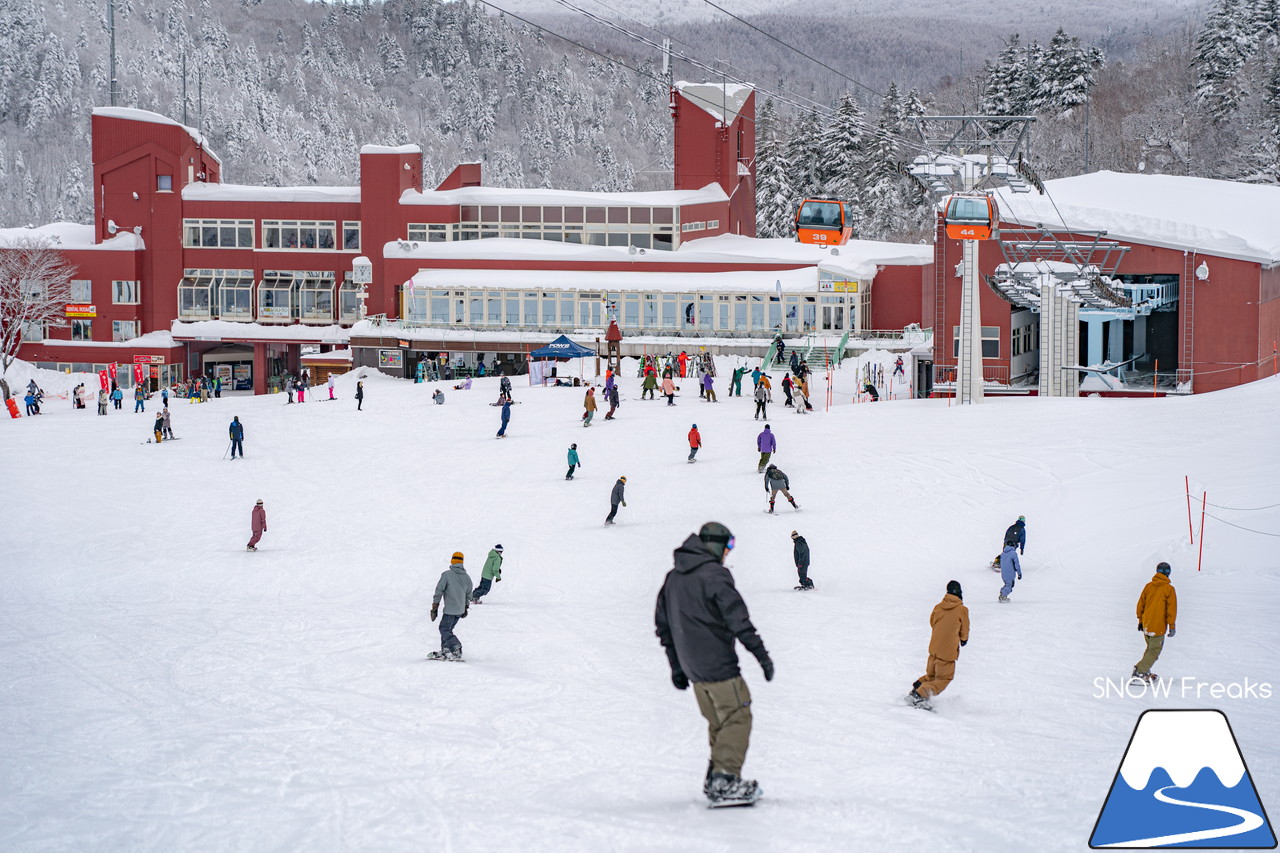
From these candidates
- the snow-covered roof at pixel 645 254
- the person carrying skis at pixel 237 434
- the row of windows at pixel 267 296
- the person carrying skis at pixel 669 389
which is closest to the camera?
the person carrying skis at pixel 237 434

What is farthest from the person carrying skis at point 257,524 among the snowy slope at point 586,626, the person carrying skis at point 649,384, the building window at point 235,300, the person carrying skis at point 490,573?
the building window at point 235,300

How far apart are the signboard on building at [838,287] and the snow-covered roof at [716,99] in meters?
16.9

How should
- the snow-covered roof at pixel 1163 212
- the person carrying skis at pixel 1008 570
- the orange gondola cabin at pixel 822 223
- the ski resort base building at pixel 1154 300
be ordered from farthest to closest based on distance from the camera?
the snow-covered roof at pixel 1163 212, the ski resort base building at pixel 1154 300, the orange gondola cabin at pixel 822 223, the person carrying skis at pixel 1008 570

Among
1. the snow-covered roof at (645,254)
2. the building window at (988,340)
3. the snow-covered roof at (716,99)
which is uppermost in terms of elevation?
the snow-covered roof at (716,99)

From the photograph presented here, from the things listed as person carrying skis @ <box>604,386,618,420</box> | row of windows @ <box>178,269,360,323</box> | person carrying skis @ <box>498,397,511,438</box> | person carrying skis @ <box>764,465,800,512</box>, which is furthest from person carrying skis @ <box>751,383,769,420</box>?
row of windows @ <box>178,269,360,323</box>

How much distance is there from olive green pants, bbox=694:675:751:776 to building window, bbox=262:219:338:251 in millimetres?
51141

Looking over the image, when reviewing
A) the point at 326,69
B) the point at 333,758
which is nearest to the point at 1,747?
the point at 333,758

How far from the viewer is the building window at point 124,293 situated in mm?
54906

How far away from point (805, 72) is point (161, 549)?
16963 centimetres

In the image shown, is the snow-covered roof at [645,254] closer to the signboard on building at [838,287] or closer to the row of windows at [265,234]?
the signboard on building at [838,287]

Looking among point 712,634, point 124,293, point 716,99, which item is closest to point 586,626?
point 712,634

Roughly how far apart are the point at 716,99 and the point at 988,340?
1169 inches

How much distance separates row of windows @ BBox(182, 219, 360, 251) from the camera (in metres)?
55.9

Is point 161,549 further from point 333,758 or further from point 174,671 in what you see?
point 333,758
